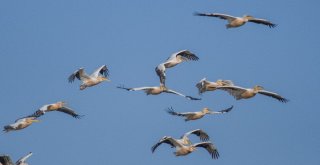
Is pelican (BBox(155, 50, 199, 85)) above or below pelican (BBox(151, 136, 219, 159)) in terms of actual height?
above

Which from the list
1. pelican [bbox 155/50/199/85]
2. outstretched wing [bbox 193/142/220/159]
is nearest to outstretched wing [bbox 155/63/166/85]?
pelican [bbox 155/50/199/85]

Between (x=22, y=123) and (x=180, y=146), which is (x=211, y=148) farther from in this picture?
(x=22, y=123)

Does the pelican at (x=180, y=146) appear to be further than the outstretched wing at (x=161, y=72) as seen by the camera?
No

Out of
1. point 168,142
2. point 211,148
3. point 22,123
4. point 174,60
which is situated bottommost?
point 211,148

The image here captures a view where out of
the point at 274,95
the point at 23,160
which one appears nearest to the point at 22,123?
the point at 23,160

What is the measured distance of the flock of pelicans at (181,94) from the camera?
4156cm

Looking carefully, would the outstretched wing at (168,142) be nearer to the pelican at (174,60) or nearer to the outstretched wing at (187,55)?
the pelican at (174,60)

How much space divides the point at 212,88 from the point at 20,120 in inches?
270

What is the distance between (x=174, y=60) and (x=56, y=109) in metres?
4.59

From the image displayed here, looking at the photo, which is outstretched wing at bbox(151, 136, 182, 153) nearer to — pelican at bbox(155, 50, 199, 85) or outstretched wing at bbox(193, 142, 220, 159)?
outstretched wing at bbox(193, 142, 220, 159)

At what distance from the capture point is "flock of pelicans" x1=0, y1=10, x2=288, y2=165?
136 feet

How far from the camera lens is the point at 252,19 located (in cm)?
4362

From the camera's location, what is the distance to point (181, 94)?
43.2m

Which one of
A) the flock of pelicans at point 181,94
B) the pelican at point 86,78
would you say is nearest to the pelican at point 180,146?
the flock of pelicans at point 181,94
